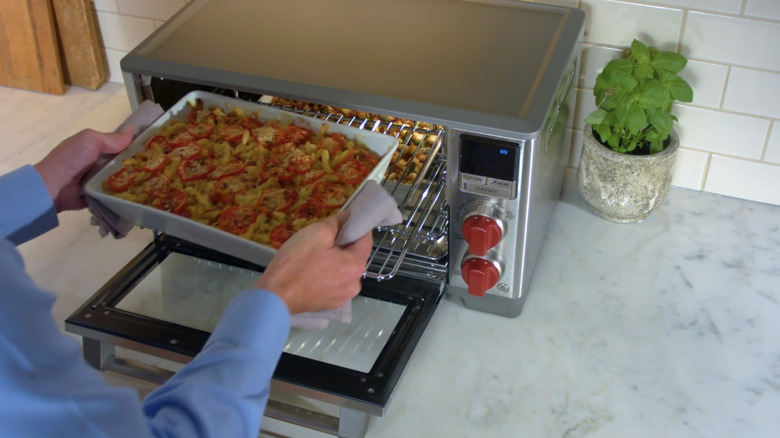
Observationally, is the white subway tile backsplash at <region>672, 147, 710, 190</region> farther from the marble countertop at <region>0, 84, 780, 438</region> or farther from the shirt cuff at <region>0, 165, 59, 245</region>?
the shirt cuff at <region>0, 165, 59, 245</region>

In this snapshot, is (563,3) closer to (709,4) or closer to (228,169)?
(709,4)

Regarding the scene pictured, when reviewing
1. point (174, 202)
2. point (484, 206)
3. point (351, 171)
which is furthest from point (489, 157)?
point (174, 202)

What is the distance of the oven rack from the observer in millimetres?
1063

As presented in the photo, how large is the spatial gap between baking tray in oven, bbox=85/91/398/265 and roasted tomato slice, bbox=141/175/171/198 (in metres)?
0.04

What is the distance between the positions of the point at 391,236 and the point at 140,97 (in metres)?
0.39

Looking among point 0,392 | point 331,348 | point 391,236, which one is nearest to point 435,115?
point 391,236

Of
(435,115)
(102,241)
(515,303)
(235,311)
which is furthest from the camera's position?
(102,241)

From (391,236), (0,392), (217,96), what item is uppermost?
(0,392)

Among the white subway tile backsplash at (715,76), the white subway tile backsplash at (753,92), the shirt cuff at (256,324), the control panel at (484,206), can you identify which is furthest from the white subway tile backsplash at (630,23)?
the shirt cuff at (256,324)

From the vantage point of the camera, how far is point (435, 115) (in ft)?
3.09

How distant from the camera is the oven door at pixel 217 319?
0.94 metres

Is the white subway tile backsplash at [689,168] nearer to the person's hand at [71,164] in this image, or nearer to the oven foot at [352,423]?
the oven foot at [352,423]

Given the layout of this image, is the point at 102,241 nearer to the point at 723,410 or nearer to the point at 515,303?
the point at 515,303

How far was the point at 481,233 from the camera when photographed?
961 millimetres
